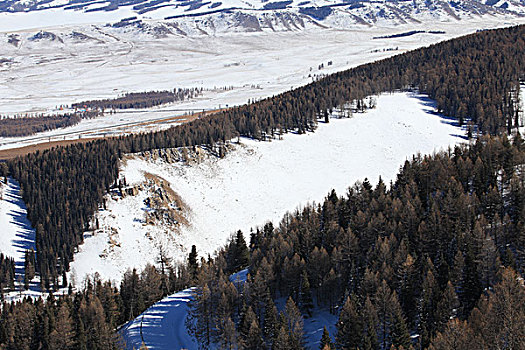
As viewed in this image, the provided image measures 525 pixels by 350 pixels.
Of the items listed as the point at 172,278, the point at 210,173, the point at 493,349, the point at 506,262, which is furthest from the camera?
the point at 210,173

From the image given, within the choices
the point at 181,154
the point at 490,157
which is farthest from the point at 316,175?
the point at 490,157

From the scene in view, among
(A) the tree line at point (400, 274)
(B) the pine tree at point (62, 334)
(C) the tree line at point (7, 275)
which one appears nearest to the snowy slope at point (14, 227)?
(C) the tree line at point (7, 275)

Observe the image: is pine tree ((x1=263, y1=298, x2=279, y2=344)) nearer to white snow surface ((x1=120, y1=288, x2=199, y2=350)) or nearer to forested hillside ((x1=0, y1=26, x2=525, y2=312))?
white snow surface ((x1=120, y1=288, x2=199, y2=350))

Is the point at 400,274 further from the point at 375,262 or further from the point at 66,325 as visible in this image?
the point at 66,325

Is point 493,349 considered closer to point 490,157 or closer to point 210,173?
point 490,157

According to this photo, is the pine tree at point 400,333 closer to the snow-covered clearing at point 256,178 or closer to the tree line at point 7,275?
the snow-covered clearing at point 256,178

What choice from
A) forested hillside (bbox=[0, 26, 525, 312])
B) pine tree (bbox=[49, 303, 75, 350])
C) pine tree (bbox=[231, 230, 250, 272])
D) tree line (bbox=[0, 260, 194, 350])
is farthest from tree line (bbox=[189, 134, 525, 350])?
forested hillside (bbox=[0, 26, 525, 312])
